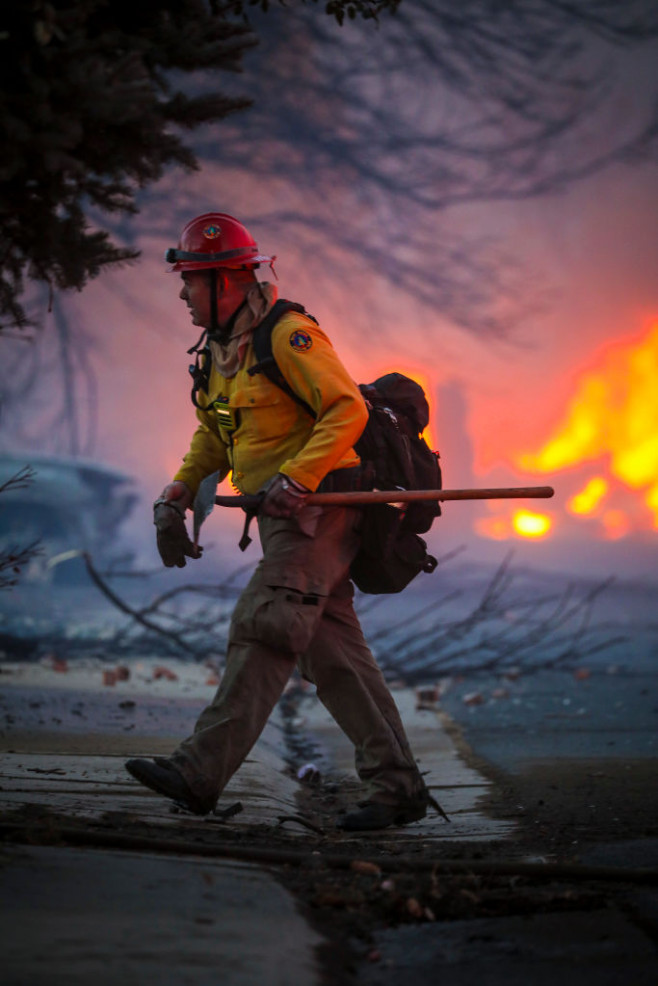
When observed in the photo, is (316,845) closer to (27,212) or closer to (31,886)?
(31,886)

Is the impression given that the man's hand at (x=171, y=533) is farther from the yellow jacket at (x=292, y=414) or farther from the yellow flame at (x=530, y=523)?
the yellow flame at (x=530, y=523)

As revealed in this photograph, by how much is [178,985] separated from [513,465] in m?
10.9

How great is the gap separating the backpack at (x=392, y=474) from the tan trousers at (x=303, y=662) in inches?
2.7

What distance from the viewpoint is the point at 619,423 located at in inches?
452

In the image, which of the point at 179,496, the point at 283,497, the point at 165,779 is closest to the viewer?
the point at 165,779

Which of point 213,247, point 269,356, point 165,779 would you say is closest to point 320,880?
point 165,779

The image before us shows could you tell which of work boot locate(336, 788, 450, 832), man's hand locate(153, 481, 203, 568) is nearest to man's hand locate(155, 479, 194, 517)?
man's hand locate(153, 481, 203, 568)

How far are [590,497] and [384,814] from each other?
911 centimetres

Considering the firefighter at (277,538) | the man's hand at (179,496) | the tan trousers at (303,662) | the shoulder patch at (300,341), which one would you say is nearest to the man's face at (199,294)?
the firefighter at (277,538)

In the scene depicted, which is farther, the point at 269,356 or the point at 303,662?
the point at 303,662

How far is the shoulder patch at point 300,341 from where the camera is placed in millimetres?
3027

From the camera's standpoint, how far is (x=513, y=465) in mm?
12156

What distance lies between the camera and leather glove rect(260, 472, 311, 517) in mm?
2918

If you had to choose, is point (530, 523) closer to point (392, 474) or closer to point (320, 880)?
point (392, 474)
